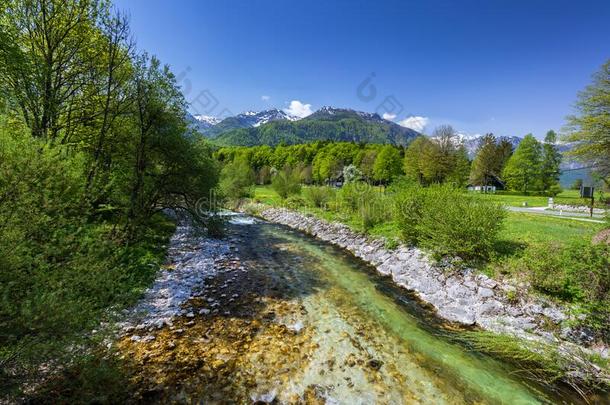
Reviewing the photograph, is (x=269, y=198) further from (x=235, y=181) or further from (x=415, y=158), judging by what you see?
(x=415, y=158)

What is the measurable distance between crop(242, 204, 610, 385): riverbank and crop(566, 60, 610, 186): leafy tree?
1410 centimetres

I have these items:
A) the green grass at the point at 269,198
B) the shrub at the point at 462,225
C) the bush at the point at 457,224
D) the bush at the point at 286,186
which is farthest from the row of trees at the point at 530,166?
the shrub at the point at 462,225

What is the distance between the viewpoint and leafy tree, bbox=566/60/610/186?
1692cm

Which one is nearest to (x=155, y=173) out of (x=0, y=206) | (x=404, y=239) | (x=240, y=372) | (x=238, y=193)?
(x=0, y=206)

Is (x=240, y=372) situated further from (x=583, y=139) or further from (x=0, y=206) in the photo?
(x=583, y=139)

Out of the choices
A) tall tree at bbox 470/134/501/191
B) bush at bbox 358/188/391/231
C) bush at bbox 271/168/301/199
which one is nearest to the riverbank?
bush at bbox 358/188/391/231

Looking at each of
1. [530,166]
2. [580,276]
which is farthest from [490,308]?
[530,166]

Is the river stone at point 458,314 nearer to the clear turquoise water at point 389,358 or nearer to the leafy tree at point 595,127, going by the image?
the clear turquoise water at point 389,358

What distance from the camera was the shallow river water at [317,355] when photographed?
5.96 m

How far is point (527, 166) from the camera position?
48.6 metres

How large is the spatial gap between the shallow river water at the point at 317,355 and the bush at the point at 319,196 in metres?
20.8

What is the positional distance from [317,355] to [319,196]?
26382 mm

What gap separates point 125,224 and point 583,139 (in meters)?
29.2

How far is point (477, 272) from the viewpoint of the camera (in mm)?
10961
